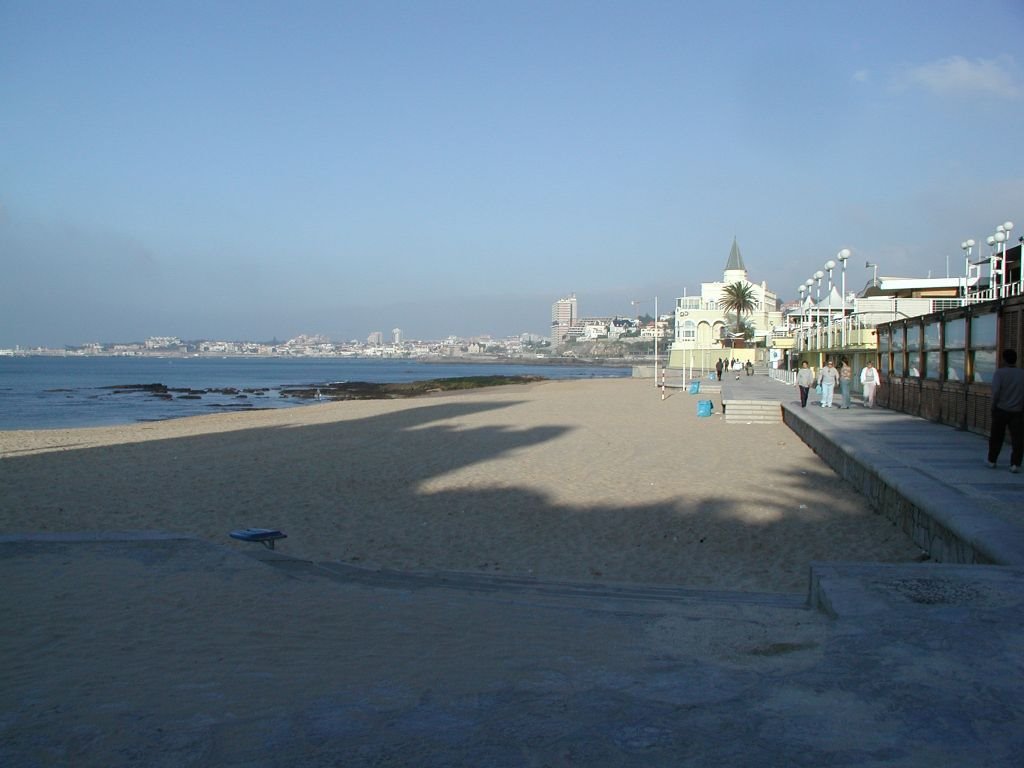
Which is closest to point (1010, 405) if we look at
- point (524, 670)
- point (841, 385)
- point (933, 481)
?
point (933, 481)

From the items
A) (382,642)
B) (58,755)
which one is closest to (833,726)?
(382,642)

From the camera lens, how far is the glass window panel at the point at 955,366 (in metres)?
15.0

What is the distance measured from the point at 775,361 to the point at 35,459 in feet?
136

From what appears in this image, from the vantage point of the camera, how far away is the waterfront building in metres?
73.6

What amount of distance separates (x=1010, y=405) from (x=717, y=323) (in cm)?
8874

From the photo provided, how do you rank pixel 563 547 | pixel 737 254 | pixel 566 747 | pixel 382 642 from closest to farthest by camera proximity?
pixel 566 747 < pixel 382 642 < pixel 563 547 < pixel 737 254

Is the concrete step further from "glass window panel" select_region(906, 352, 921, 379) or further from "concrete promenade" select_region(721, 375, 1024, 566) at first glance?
"concrete promenade" select_region(721, 375, 1024, 566)

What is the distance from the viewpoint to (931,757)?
122 inches

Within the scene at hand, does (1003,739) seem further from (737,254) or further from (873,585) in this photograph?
(737,254)

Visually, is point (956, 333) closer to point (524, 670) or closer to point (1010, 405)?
point (1010, 405)

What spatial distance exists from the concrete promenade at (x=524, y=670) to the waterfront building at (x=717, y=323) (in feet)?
215

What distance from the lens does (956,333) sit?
1501cm

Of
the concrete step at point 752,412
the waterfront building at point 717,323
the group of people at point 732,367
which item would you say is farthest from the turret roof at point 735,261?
the concrete step at point 752,412

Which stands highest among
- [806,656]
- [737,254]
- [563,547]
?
[737,254]
